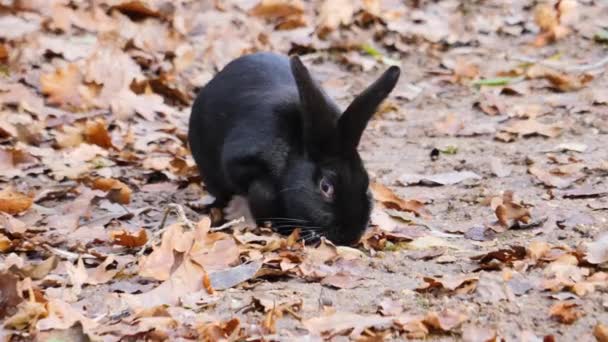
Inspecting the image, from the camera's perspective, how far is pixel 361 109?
15.9 ft

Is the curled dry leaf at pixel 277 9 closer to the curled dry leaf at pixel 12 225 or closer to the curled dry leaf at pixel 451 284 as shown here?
the curled dry leaf at pixel 12 225

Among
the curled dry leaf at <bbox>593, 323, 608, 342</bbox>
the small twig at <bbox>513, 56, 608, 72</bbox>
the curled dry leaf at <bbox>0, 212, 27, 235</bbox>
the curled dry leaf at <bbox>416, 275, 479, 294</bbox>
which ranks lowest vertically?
the small twig at <bbox>513, 56, 608, 72</bbox>

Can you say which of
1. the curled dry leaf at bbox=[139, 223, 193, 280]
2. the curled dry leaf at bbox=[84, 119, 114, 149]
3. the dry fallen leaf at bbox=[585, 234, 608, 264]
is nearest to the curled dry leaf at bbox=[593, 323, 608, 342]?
the dry fallen leaf at bbox=[585, 234, 608, 264]

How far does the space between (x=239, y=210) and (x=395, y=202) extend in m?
0.78

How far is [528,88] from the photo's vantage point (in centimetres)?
820

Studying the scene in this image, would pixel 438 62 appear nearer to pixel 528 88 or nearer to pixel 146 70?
pixel 528 88

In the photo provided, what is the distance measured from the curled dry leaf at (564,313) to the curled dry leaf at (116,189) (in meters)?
2.71

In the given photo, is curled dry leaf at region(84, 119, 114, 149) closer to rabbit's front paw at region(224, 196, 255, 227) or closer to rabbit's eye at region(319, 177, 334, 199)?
rabbit's front paw at region(224, 196, 255, 227)

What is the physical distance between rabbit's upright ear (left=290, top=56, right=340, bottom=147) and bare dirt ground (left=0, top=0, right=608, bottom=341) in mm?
500

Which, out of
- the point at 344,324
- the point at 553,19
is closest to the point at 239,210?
the point at 344,324

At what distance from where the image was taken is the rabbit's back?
5.18 meters

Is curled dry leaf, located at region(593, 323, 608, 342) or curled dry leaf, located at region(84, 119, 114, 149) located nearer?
curled dry leaf, located at region(593, 323, 608, 342)

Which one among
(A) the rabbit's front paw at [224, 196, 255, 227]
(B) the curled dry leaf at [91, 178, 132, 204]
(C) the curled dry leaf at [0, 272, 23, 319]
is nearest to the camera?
(C) the curled dry leaf at [0, 272, 23, 319]

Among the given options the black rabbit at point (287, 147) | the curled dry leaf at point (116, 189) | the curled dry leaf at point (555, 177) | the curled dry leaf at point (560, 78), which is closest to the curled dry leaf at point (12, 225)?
the curled dry leaf at point (116, 189)
